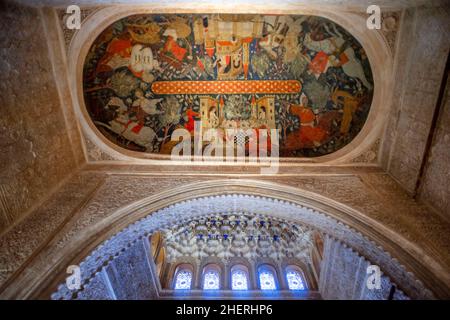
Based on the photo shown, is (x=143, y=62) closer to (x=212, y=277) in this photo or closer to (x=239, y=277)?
(x=212, y=277)

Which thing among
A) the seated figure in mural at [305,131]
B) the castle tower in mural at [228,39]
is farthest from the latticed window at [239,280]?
the castle tower in mural at [228,39]

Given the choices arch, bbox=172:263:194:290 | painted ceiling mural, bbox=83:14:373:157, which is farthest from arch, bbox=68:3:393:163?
arch, bbox=172:263:194:290

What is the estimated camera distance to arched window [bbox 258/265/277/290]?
6.57m

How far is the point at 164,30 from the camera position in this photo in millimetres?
4520

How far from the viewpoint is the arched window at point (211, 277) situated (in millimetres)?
6630

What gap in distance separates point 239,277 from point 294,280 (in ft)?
4.43

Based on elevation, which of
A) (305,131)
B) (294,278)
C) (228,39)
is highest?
(228,39)

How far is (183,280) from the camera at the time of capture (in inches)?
272

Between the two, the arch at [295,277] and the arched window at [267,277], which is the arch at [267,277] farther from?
the arch at [295,277]

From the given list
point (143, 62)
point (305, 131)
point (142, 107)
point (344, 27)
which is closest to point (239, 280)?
point (305, 131)

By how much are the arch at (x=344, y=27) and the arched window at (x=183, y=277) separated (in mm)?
3574
